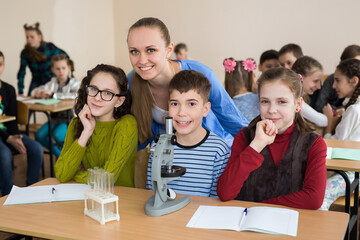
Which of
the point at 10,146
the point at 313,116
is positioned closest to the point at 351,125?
the point at 313,116

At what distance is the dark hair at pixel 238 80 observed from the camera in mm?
3469

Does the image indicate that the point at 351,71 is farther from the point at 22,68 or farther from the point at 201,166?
the point at 22,68

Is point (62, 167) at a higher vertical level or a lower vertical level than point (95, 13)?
lower

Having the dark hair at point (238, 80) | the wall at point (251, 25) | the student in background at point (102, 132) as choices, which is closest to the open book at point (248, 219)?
the student in background at point (102, 132)

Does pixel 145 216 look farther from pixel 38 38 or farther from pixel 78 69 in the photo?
pixel 78 69

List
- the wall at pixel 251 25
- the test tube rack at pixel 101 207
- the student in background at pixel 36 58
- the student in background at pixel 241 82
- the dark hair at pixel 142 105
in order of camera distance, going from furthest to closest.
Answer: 1. the wall at pixel 251 25
2. the student in background at pixel 36 58
3. the student in background at pixel 241 82
4. the dark hair at pixel 142 105
5. the test tube rack at pixel 101 207

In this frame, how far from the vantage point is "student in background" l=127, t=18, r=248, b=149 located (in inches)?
77.1

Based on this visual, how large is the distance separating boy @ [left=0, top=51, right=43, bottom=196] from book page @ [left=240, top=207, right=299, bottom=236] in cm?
269

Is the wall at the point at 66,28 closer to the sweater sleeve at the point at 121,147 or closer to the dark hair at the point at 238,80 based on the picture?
the dark hair at the point at 238,80

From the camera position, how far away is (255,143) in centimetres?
162

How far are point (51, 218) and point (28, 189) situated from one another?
Result: 1.22 ft

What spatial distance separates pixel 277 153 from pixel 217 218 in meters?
0.53

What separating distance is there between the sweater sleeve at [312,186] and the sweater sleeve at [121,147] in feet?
2.32

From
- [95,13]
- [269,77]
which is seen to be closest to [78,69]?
[95,13]
